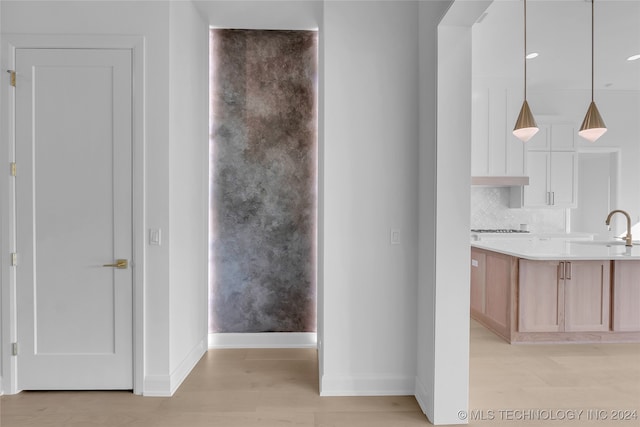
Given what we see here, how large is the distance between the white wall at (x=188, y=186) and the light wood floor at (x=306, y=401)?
1.02 feet

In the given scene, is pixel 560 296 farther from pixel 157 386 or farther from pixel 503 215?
pixel 157 386

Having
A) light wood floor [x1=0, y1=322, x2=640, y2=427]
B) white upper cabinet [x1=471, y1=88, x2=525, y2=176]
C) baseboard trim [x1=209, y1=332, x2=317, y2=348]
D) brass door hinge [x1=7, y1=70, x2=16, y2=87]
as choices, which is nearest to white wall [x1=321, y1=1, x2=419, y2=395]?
light wood floor [x1=0, y1=322, x2=640, y2=427]

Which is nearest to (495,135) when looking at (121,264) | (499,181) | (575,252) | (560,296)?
(499,181)

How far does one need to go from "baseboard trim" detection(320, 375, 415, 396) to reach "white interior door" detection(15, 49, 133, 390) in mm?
1443

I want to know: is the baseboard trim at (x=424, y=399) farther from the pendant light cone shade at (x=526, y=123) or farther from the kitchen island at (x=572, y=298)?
the pendant light cone shade at (x=526, y=123)

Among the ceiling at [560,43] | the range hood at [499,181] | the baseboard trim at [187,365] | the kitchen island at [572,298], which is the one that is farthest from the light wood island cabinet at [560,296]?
the baseboard trim at [187,365]

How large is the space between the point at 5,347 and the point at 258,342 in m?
1.91

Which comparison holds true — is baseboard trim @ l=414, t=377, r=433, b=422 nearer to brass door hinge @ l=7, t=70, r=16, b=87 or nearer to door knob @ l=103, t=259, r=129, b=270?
door knob @ l=103, t=259, r=129, b=270

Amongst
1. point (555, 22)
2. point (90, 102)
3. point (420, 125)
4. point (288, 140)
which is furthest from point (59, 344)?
point (555, 22)

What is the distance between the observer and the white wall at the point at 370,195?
2.63 metres

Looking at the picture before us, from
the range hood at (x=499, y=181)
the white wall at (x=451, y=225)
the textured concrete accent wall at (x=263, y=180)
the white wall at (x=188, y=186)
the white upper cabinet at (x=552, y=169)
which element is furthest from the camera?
the white upper cabinet at (x=552, y=169)

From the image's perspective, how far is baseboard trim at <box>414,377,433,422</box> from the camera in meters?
2.30

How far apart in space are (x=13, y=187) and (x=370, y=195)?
2544 mm

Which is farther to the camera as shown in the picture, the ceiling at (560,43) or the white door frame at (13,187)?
the ceiling at (560,43)
